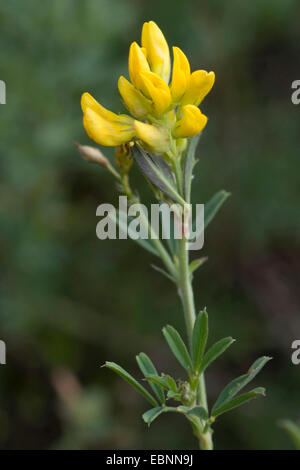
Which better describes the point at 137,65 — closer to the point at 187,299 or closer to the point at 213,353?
the point at 187,299

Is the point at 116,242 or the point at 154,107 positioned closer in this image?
the point at 154,107

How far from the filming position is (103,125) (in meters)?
1.14

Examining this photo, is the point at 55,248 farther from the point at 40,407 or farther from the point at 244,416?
the point at 244,416

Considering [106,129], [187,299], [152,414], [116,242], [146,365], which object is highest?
[116,242]

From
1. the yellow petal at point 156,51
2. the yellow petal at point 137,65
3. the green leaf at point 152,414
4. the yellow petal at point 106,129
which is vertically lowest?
the green leaf at point 152,414

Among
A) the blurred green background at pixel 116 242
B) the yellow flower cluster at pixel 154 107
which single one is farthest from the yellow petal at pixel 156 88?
the blurred green background at pixel 116 242

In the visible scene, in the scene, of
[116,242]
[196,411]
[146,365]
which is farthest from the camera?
[116,242]

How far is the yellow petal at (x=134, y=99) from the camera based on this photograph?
A: 3.68ft

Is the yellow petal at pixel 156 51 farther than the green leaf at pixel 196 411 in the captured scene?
Yes

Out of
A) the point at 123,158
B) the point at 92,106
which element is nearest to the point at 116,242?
the point at 123,158

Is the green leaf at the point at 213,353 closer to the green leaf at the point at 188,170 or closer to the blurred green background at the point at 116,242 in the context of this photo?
the green leaf at the point at 188,170

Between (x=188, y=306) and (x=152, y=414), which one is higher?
(x=188, y=306)

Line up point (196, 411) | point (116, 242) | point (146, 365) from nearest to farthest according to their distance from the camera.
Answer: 1. point (196, 411)
2. point (146, 365)
3. point (116, 242)

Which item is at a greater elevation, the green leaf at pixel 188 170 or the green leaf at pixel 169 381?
the green leaf at pixel 188 170
